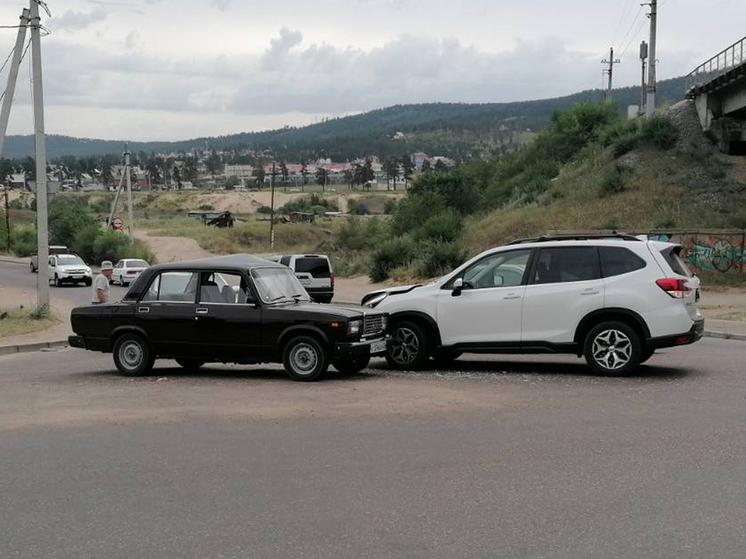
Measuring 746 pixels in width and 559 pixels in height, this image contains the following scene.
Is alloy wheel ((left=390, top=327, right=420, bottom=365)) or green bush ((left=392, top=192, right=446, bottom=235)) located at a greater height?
green bush ((left=392, top=192, right=446, bottom=235))

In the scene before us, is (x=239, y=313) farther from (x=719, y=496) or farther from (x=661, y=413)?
(x=719, y=496)

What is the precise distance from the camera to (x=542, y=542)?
18.6ft

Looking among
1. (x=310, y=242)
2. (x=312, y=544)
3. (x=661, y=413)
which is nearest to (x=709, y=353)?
(x=661, y=413)

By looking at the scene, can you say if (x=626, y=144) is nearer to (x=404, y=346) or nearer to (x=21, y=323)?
(x=21, y=323)

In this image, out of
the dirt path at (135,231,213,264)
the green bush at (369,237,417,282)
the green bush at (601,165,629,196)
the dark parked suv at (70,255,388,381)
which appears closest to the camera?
the dark parked suv at (70,255,388,381)

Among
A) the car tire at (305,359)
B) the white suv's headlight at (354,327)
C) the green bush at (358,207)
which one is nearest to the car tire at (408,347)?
the white suv's headlight at (354,327)

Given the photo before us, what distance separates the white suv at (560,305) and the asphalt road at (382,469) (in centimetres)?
58

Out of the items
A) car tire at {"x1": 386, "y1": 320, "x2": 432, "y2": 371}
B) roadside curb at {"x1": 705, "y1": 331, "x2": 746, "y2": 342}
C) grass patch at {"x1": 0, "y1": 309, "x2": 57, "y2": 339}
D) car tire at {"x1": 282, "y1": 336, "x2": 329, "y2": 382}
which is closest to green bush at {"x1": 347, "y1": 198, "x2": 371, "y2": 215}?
grass patch at {"x1": 0, "y1": 309, "x2": 57, "y2": 339}

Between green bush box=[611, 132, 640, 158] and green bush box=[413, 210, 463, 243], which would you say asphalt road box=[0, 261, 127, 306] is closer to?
green bush box=[413, 210, 463, 243]

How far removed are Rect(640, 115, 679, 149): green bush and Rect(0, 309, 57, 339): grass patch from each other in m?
39.9

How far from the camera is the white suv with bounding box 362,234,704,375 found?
1234 cm

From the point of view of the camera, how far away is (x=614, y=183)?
2047 inches

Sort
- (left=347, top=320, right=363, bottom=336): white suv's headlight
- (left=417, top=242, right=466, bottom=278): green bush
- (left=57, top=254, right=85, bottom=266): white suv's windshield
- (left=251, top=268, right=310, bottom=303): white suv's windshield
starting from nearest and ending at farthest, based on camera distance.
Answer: (left=347, top=320, right=363, bottom=336): white suv's headlight → (left=251, top=268, right=310, bottom=303): white suv's windshield → (left=417, top=242, right=466, bottom=278): green bush → (left=57, top=254, right=85, bottom=266): white suv's windshield

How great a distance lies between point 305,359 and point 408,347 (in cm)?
167
